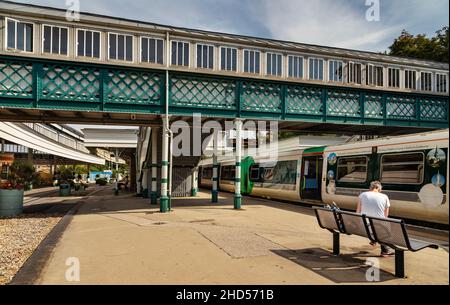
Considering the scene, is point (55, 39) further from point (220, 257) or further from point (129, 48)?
point (220, 257)

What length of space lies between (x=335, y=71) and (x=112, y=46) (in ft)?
36.1

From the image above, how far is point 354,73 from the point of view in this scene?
17.5 m

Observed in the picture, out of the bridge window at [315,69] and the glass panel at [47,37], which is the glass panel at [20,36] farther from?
Result: the bridge window at [315,69]

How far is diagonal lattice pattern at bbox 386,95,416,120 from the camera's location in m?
17.6

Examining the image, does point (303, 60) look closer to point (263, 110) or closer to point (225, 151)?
point (263, 110)

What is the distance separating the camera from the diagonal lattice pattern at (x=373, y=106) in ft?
56.4

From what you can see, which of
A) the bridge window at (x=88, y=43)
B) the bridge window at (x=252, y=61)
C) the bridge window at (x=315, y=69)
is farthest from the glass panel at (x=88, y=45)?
the bridge window at (x=315, y=69)

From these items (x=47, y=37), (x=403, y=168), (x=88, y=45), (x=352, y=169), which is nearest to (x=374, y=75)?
(x=352, y=169)

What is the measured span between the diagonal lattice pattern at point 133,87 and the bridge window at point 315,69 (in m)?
7.66

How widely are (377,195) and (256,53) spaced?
1129 cm

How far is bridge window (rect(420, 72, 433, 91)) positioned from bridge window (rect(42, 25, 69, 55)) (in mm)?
18219

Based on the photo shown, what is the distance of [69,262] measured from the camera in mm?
6230

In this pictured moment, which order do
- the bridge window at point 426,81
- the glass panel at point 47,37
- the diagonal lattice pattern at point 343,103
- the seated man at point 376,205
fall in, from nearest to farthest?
1. the seated man at point 376,205
2. the glass panel at point 47,37
3. the diagonal lattice pattern at point 343,103
4. the bridge window at point 426,81

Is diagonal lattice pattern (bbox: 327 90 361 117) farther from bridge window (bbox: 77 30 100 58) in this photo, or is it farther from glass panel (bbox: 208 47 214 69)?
bridge window (bbox: 77 30 100 58)
